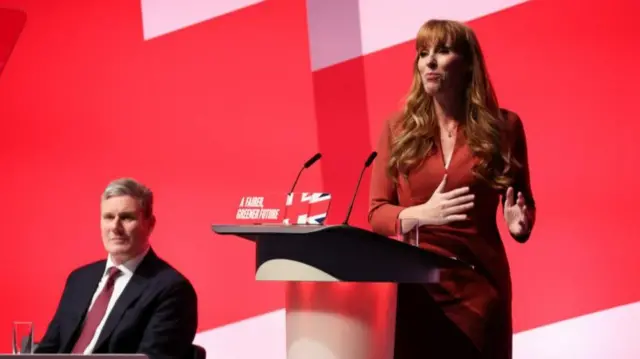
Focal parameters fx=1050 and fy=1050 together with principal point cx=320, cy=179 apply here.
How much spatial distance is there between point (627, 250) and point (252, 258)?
1.59 m

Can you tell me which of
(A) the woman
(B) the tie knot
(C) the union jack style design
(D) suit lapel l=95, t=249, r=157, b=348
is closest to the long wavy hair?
(A) the woman

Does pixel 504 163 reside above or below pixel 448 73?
below

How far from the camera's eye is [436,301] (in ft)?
9.50

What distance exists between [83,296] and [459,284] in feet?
4.46

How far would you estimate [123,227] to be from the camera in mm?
3492

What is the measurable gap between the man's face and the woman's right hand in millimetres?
1149

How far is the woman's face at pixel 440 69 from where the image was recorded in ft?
9.75

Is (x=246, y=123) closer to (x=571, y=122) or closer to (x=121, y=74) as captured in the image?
(x=121, y=74)

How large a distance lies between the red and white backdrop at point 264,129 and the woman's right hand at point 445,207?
1550mm

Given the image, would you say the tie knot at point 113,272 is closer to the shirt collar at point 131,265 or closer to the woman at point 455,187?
the shirt collar at point 131,265

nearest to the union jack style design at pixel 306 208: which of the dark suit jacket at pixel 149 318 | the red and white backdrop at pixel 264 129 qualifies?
the dark suit jacket at pixel 149 318

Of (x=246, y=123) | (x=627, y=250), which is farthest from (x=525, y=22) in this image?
(x=246, y=123)

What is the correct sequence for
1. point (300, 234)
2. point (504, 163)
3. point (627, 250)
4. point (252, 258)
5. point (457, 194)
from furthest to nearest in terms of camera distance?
point (252, 258)
point (627, 250)
point (504, 163)
point (457, 194)
point (300, 234)

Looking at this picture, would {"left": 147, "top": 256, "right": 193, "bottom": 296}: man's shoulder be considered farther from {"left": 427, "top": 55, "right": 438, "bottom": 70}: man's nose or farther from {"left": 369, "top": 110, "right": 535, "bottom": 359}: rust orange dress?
{"left": 427, "top": 55, "right": 438, "bottom": 70}: man's nose
